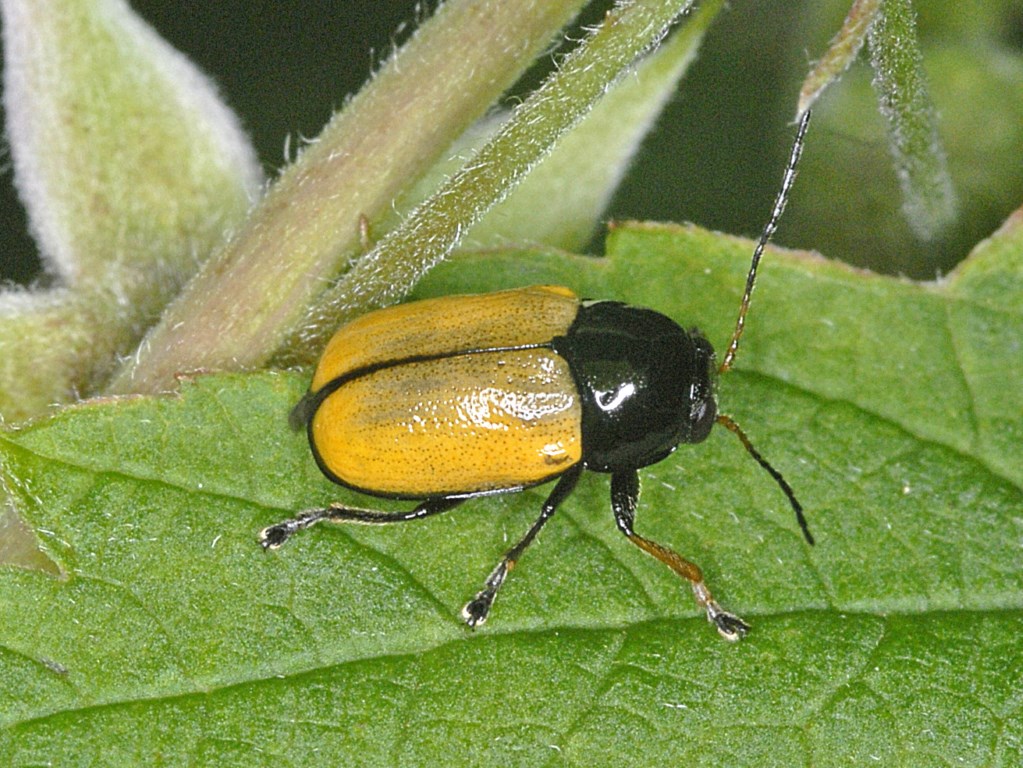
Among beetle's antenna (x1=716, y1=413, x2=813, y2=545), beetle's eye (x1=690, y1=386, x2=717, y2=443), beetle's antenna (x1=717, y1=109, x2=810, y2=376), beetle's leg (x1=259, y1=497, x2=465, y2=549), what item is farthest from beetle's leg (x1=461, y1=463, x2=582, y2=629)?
beetle's antenna (x1=717, y1=109, x2=810, y2=376)

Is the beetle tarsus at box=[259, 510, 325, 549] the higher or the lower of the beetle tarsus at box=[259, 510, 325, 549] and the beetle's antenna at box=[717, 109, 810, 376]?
the higher

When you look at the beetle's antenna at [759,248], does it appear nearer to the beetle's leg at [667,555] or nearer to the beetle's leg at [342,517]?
the beetle's leg at [667,555]

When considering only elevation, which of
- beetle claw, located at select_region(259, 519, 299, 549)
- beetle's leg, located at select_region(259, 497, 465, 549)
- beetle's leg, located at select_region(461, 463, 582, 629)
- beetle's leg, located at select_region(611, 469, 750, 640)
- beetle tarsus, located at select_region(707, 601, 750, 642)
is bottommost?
beetle tarsus, located at select_region(707, 601, 750, 642)

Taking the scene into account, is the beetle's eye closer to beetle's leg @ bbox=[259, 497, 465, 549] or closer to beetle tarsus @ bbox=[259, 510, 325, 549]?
beetle's leg @ bbox=[259, 497, 465, 549]

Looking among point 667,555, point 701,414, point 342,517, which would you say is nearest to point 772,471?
point 701,414

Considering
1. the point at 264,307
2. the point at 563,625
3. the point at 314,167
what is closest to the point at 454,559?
the point at 563,625

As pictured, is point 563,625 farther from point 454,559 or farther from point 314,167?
point 314,167

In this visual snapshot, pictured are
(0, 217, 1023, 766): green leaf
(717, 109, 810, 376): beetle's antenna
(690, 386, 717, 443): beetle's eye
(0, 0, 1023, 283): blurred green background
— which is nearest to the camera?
(0, 217, 1023, 766): green leaf
